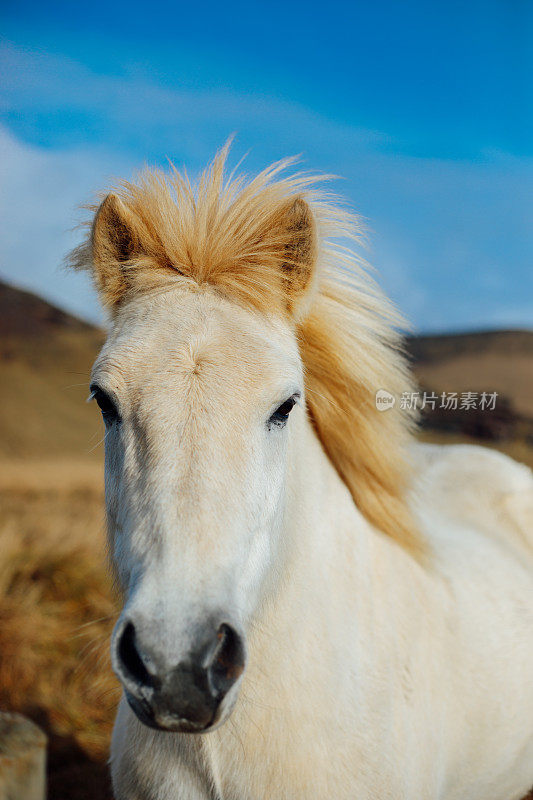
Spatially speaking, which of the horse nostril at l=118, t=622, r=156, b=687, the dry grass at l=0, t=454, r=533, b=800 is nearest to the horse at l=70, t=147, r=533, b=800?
the horse nostril at l=118, t=622, r=156, b=687

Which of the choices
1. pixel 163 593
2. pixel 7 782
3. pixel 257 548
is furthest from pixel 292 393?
pixel 7 782

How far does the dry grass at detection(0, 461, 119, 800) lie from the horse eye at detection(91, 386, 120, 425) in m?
1.83

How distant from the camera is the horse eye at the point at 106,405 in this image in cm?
171

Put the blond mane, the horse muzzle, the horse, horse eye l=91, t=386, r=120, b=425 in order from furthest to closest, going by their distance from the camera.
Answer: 1. the blond mane
2. horse eye l=91, t=386, r=120, b=425
3. the horse
4. the horse muzzle

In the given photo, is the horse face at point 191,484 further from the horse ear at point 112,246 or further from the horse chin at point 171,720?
the horse ear at point 112,246

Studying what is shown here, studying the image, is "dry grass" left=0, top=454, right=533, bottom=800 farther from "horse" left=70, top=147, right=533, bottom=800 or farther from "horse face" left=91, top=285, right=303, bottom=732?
"horse face" left=91, top=285, right=303, bottom=732

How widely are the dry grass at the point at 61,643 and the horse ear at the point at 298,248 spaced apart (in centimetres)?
219

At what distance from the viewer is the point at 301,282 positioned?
6.60 feet

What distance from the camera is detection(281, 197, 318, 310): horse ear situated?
1950mm

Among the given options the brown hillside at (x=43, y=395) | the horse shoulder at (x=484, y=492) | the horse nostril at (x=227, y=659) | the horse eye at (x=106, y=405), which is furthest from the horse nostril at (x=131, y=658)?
the brown hillside at (x=43, y=395)

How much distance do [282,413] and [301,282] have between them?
0.53 metres

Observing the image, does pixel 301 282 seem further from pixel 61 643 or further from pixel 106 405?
pixel 61 643

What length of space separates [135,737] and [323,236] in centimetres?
192

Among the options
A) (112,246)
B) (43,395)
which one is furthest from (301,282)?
(43,395)
